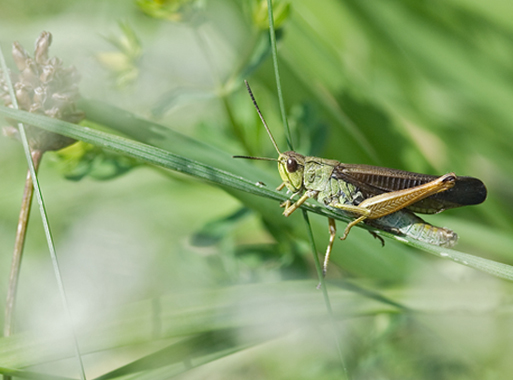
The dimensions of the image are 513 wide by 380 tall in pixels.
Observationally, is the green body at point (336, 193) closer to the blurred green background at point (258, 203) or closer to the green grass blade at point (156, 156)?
the blurred green background at point (258, 203)

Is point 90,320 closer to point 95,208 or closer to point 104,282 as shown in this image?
point 104,282

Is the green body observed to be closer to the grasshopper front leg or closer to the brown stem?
the grasshopper front leg

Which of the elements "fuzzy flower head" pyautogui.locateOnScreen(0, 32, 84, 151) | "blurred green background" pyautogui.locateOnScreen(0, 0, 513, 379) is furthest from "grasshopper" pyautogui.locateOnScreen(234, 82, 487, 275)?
"fuzzy flower head" pyautogui.locateOnScreen(0, 32, 84, 151)

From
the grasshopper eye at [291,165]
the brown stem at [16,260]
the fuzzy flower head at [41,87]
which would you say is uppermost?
the fuzzy flower head at [41,87]

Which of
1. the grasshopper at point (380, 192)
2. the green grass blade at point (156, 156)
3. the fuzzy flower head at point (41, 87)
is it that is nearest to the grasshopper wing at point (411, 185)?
the grasshopper at point (380, 192)

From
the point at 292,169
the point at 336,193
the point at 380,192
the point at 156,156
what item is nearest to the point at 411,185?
the point at 380,192

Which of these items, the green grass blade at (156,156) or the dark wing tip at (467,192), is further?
the dark wing tip at (467,192)

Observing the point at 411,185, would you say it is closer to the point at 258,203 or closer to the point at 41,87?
the point at 258,203
